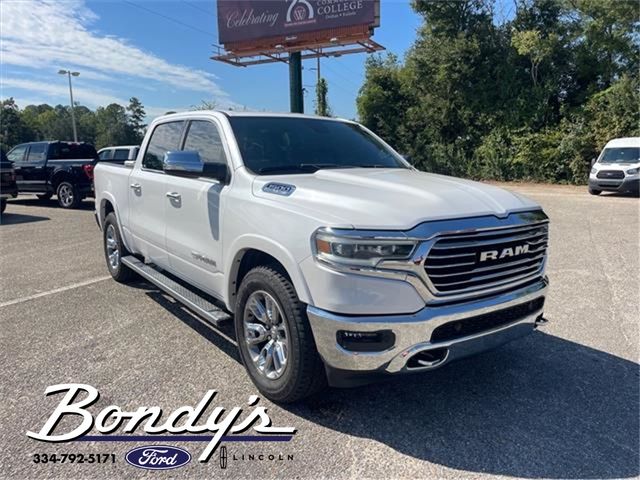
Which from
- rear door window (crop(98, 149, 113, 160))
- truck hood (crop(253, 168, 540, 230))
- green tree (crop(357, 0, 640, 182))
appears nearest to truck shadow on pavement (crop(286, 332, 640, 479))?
truck hood (crop(253, 168, 540, 230))

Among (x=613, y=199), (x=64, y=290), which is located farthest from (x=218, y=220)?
(x=613, y=199)

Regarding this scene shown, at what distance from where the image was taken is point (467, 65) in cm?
2444

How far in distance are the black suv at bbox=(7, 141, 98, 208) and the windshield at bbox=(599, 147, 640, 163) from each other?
17.4 m

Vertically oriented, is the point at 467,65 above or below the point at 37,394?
above

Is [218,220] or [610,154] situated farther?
[610,154]

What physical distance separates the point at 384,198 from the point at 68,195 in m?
13.9

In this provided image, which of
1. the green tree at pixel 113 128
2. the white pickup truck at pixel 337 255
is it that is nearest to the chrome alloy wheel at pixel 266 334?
the white pickup truck at pixel 337 255

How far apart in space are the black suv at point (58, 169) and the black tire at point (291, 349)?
508 inches

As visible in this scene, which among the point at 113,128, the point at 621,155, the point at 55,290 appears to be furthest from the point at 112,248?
the point at 113,128

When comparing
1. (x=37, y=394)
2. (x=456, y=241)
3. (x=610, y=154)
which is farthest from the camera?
(x=610, y=154)

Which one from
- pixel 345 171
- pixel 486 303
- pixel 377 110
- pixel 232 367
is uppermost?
pixel 377 110

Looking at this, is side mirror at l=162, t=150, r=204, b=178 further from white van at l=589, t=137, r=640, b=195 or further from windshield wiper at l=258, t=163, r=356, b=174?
white van at l=589, t=137, r=640, b=195

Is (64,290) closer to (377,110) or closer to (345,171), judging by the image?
(345,171)

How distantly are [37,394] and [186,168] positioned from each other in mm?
1907
